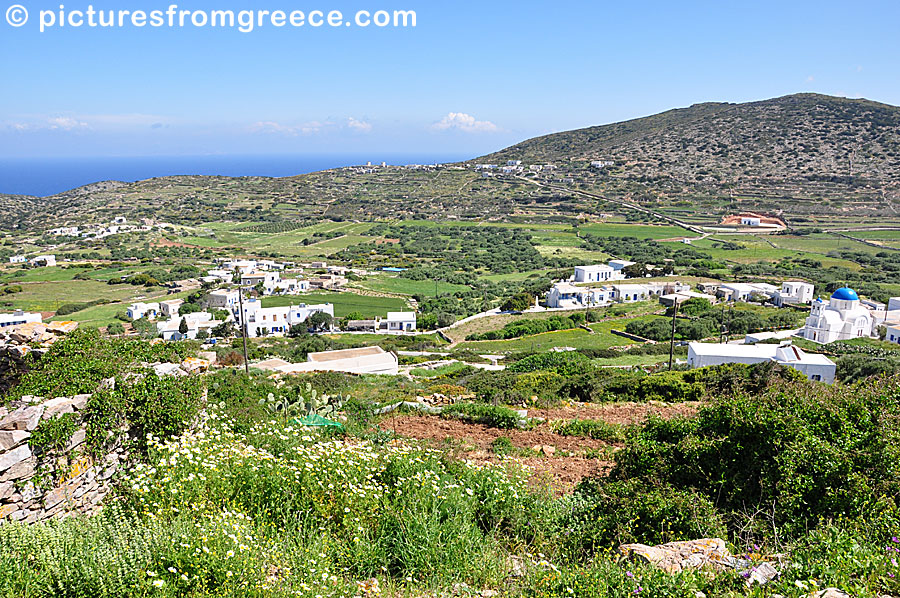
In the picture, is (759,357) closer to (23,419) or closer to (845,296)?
(845,296)

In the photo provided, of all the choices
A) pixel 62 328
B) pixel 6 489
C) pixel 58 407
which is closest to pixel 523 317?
pixel 62 328

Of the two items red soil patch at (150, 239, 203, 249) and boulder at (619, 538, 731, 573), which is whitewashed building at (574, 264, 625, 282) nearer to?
red soil patch at (150, 239, 203, 249)

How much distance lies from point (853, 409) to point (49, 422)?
25.0ft

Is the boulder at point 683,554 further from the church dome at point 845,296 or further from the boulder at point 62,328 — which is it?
the church dome at point 845,296

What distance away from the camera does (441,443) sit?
27.7 feet

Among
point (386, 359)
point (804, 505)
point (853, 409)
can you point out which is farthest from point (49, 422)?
point (386, 359)

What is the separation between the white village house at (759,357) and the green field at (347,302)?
27927 millimetres

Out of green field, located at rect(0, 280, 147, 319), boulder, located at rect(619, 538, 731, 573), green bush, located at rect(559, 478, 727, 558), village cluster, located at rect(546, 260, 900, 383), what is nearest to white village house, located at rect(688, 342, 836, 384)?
village cluster, located at rect(546, 260, 900, 383)

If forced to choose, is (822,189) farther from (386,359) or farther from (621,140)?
(386,359)

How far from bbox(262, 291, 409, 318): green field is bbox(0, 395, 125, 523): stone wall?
40421 mm

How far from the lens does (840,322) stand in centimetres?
3155

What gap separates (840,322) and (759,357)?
42.5 feet

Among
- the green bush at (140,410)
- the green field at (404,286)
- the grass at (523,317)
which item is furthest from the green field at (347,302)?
the green bush at (140,410)

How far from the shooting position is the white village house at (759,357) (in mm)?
20359
